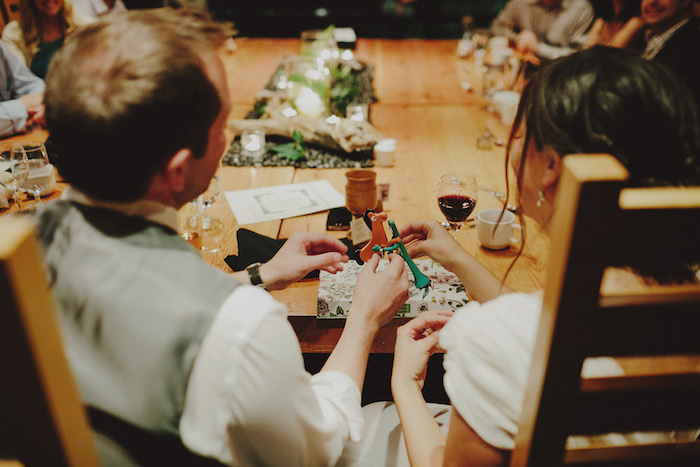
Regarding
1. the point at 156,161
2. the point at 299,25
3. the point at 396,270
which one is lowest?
the point at 299,25

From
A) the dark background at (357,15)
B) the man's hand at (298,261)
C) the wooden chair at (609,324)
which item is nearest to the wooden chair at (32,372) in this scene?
the wooden chair at (609,324)

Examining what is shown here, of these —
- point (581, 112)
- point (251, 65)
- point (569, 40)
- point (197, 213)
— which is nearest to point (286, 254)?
point (197, 213)

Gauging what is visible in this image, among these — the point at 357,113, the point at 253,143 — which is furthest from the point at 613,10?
the point at 253,143

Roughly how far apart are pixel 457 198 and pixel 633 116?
79cm

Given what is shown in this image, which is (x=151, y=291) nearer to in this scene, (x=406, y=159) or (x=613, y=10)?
(x=406, y=159)

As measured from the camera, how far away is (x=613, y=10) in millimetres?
3932

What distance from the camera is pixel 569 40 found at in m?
4.32

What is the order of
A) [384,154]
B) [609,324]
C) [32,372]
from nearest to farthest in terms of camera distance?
1. [32,372]
2. [609,324]
3. [384,154]

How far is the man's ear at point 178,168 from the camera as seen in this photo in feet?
2.61

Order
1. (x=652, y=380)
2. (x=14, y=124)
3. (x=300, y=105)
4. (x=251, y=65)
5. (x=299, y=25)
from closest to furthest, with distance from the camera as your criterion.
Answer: (x=652, y=380) < (x=14, y=124) < (x=300, y=105) < (x=251, y=65) < (x=299, y=25)

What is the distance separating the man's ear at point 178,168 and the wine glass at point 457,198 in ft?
2.96

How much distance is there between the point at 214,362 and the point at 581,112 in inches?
25.6

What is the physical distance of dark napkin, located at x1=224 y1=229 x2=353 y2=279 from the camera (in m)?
1.40

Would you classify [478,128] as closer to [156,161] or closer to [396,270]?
[396,270]
